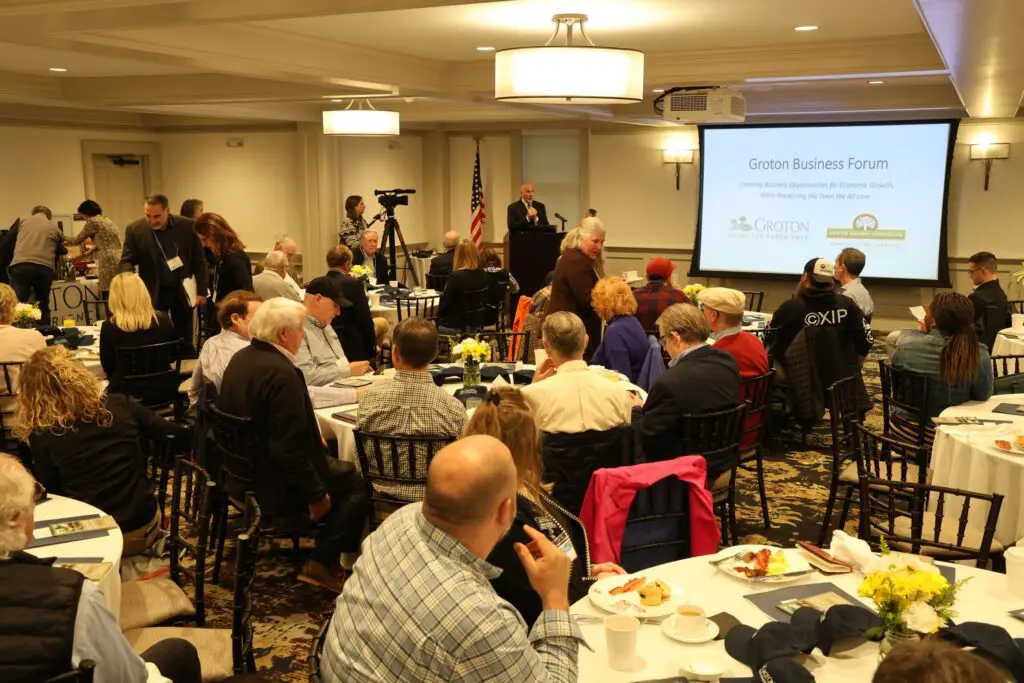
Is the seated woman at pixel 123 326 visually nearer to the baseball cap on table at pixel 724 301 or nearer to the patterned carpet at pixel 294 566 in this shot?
the patterned carpet at pixel 294 566

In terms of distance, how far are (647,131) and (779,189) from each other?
81.7 inches

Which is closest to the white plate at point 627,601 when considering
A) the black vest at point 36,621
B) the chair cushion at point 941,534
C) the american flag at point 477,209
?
the black vest at point 36,621

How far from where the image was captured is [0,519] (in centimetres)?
230

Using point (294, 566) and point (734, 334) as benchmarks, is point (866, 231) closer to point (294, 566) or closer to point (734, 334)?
point (734, 334)

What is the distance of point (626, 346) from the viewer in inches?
232

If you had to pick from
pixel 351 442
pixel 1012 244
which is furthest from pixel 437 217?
pixel 351 442

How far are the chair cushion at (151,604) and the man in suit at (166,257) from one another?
497 cm

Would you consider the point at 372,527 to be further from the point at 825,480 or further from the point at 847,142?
the point at 847,142

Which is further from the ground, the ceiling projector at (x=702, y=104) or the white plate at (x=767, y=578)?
the ceiling projector at (x=702, y=104)

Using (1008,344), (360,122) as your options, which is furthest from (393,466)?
(360,122)

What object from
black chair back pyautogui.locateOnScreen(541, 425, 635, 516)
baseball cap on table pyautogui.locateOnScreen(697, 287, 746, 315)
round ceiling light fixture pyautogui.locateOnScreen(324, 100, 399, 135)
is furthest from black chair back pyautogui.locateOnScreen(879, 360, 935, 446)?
round ceiling light fixture pyautogui.locateOnScreen(324, 100, 399, 135)

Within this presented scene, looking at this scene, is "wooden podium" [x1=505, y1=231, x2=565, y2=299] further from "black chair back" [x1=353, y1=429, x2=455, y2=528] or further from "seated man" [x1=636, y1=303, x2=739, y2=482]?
"black chair back" [x1=353, y1=429, x2=455, y2=528]

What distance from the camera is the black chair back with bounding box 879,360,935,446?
521cm

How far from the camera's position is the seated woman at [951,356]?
197 inches
